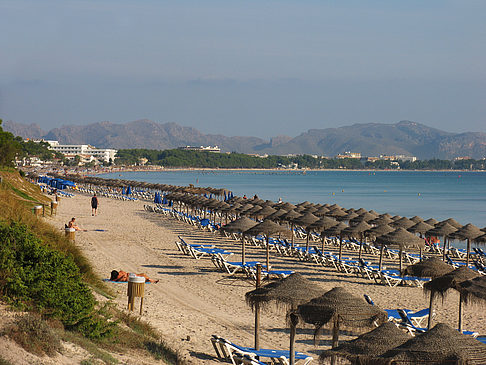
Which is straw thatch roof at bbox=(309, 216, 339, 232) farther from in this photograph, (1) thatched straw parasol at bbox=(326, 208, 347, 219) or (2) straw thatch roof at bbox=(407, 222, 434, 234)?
(1) thatched straw parasol at bbox=(326, 208, 347, 219)

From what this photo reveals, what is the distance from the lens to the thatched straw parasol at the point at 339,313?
6.98 metres

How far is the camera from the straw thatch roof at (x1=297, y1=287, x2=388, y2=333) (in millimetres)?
6980

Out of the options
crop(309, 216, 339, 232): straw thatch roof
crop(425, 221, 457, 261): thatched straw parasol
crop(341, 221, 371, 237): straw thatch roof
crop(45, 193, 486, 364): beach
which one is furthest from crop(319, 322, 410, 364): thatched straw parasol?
crop(425, 221, 457, 261): thatched straw parasol

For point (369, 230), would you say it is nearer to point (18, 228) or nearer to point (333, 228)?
point (333, 228)

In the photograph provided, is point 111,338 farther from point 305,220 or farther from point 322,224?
point 305,220

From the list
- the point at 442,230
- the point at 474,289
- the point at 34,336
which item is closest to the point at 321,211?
the point at 442,230

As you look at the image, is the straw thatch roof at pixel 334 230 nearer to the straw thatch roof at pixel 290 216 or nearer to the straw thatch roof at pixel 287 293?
the straw thatch roof at pixel 290 216

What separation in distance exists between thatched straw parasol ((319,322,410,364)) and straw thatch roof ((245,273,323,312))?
76.9 inches

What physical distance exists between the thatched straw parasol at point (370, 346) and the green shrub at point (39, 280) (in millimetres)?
3329

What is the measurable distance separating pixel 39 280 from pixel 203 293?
574 cm

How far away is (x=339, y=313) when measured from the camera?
274 inches

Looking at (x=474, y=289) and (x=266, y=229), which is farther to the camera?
(x=266, y=229)

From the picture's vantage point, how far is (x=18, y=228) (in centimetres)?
811

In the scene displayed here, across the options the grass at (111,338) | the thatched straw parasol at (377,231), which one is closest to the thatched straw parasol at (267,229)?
the thatched straw parasol at (377,231)
